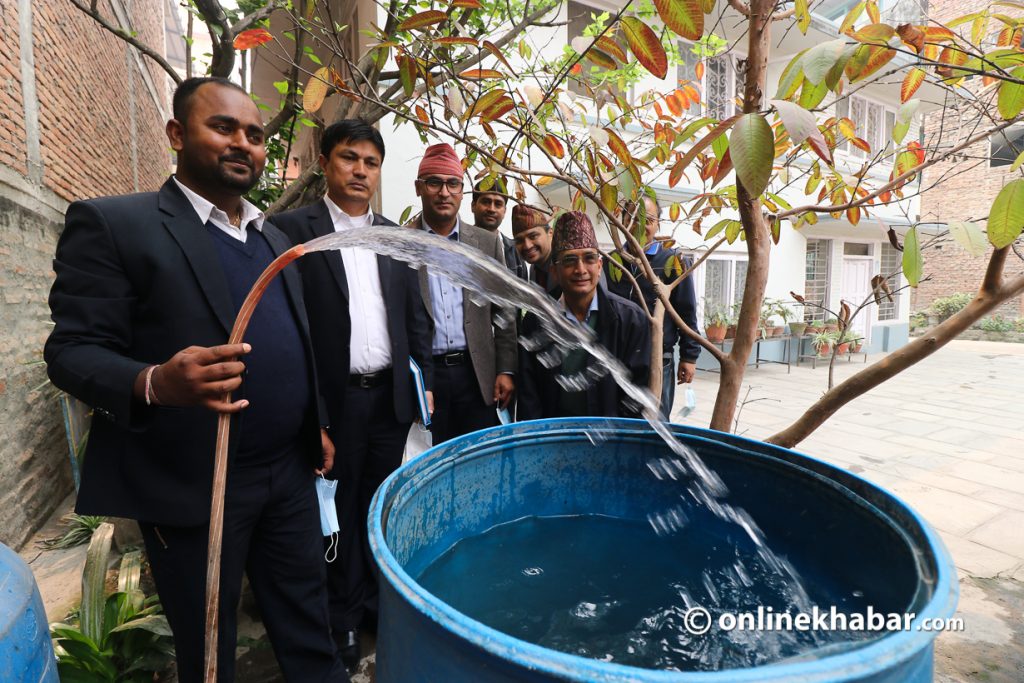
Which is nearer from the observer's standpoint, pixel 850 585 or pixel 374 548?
pixel 374 548

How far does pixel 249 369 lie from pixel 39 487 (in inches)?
125

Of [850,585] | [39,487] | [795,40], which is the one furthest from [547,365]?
[795,40]

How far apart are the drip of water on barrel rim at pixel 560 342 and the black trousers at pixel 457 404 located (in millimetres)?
333

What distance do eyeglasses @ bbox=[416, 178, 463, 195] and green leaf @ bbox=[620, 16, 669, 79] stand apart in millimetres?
1278

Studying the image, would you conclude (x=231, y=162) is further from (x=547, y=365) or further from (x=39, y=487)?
(x=39, y=487)

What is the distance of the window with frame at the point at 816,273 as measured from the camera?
10836 millimetres

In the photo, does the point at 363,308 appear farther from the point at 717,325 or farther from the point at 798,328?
the point at 798,328

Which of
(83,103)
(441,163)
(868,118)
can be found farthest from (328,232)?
(868,118)

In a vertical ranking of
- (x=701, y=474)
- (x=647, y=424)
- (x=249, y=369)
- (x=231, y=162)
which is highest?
(x=231, y=162)

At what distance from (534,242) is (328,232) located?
1395 mm

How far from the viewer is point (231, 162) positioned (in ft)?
4.84

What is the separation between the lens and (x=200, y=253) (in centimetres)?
141

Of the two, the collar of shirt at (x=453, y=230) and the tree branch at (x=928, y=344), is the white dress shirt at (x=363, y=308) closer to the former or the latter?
the collar of shirt at (x=453, y=230)

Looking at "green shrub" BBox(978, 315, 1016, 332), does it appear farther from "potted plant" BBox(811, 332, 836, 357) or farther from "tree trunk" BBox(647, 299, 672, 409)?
"tree trunk" BBox(647, 299, 672, 409)
